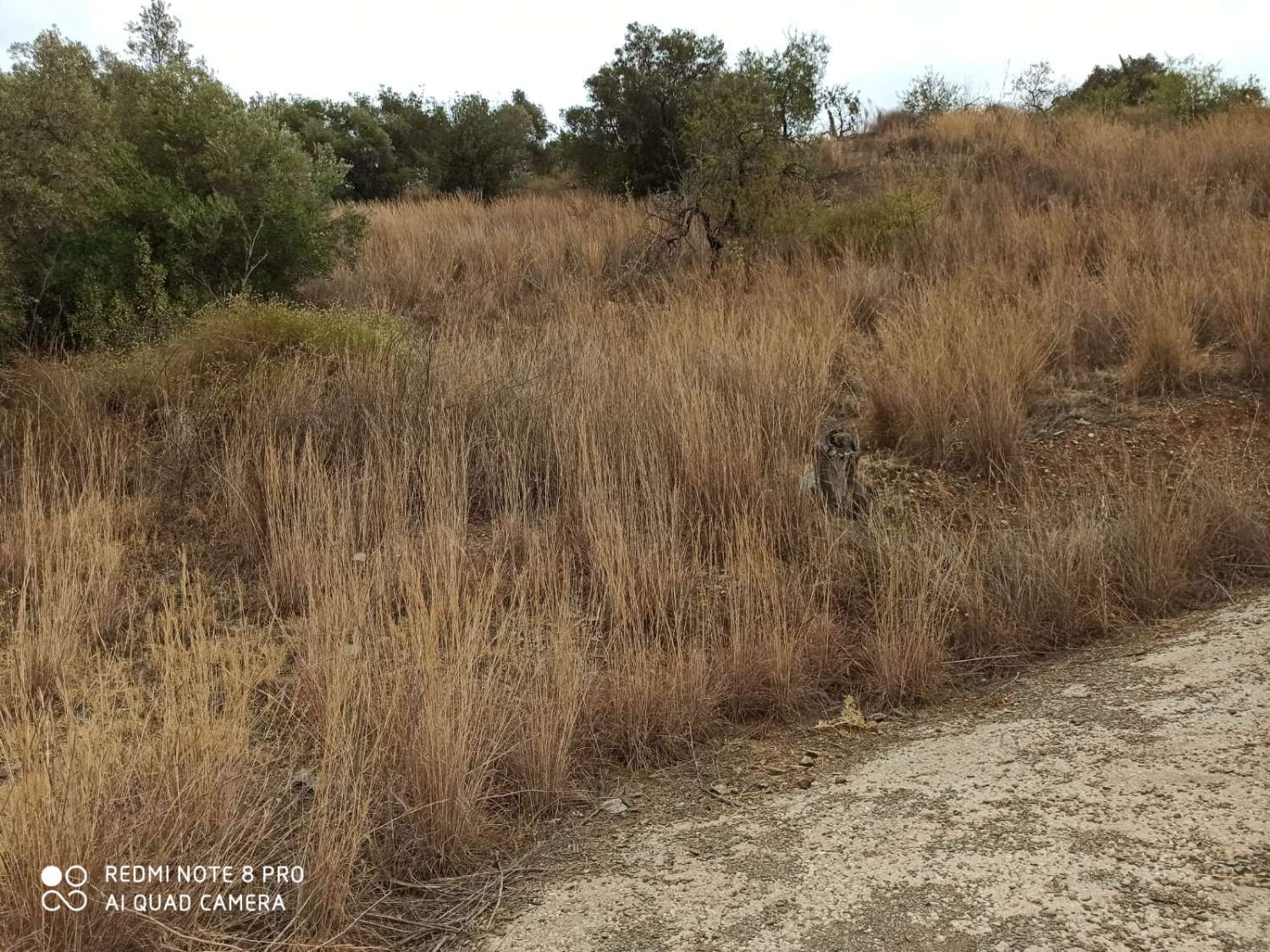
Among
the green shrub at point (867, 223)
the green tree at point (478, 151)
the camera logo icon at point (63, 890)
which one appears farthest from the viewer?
the green tree at point (478, 151)

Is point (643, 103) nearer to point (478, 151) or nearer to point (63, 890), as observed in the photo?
point (478, 151)

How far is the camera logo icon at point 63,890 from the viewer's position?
1.81 meters

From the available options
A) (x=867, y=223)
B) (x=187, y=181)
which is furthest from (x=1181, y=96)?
(x=187, y=181)

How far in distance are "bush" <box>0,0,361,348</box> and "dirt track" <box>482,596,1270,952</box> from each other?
594 centimetres

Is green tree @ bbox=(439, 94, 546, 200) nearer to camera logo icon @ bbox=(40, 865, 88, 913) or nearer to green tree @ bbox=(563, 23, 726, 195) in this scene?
green tree @ bbox=(563, 23, 726, 195)

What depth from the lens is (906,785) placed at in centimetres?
257

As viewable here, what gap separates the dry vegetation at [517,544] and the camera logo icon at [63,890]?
32 millimetres

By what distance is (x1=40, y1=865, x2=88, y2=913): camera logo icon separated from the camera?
181 centimetres

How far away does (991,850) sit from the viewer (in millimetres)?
2162

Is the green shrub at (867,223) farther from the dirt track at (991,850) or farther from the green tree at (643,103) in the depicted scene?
the dirt track at (991,850)

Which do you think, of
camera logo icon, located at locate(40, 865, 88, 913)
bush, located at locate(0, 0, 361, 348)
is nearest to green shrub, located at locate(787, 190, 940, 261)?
bush, located at locate(0, 0, 361, 348)

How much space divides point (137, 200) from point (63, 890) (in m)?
6.77

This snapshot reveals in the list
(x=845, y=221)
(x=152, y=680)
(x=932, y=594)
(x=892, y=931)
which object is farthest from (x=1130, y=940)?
(x=845, y=221)

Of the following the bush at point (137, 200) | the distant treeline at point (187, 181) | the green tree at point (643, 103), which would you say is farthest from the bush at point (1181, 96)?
the bush at point (137, 200)
